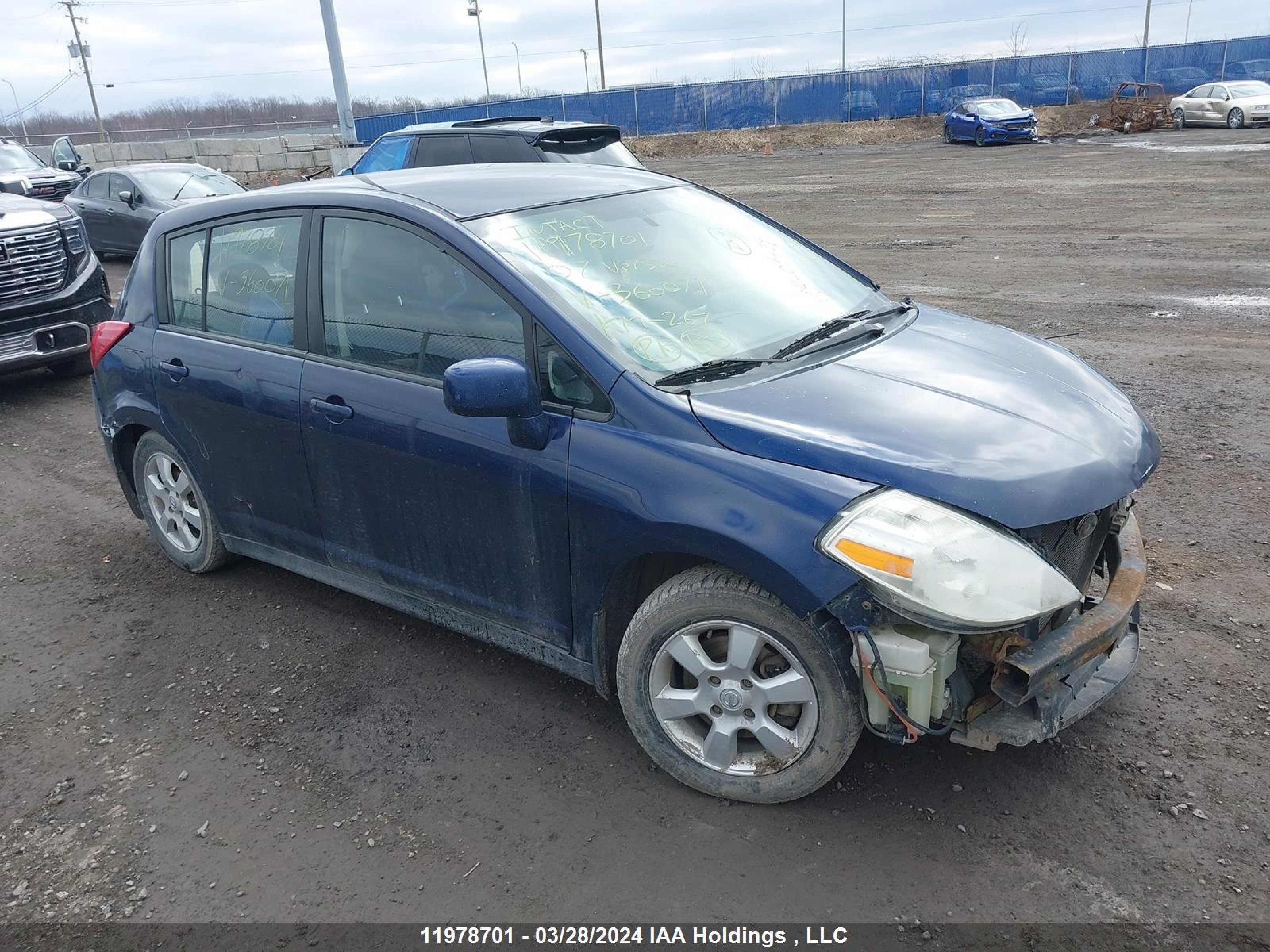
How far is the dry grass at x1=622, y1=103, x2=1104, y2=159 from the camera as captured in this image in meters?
36.0

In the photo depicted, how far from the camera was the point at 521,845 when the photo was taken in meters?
2.96

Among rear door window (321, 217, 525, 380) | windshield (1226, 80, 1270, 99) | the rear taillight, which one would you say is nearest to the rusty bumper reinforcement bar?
rear door window (321, 217, 525, 380)

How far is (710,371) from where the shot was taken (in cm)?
323

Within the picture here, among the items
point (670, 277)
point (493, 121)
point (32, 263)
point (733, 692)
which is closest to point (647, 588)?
point (733, 692)

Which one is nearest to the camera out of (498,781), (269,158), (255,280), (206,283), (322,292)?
(498,781)

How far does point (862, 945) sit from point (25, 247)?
27.5 feet

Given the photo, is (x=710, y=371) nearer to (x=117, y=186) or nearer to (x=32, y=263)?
(x=32, y=263)

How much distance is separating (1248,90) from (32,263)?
1297 inches

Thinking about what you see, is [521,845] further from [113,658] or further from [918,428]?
[113,658]

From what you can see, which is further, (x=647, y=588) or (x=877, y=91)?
(x=877, y=91)

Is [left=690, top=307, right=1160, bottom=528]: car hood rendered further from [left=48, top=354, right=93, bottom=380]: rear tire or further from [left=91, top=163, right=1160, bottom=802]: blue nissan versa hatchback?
[left=48, top=354, right=93, bottom=380]: rear tire

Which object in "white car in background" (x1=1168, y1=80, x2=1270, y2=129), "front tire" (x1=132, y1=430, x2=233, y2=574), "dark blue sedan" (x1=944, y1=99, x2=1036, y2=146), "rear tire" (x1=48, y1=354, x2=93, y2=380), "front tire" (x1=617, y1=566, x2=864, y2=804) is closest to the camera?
"front tire" (x1=617, y1=566, x2=864, y2=804)

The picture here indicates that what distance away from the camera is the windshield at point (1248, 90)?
29375 mm

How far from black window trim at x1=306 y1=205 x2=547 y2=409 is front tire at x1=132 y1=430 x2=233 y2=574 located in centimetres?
122
